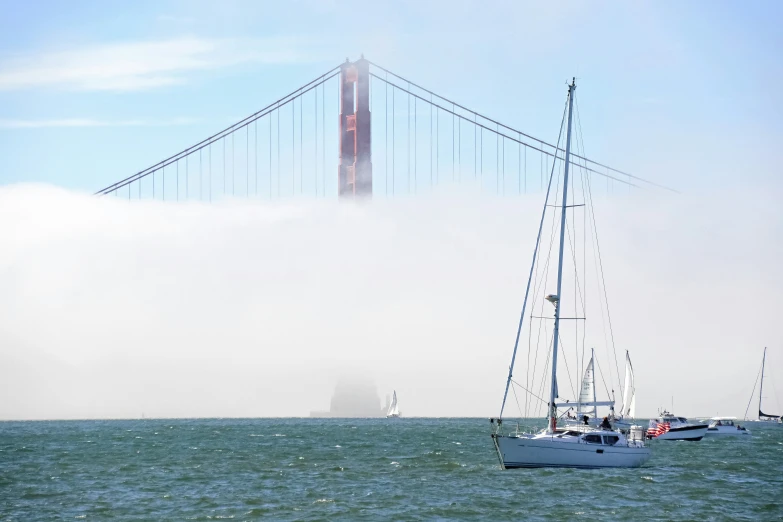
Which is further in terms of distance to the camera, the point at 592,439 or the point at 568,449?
the point at 592,439

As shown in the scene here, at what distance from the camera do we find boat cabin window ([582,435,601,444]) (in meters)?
55.4

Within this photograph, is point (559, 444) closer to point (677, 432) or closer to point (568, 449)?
point (568, 449)

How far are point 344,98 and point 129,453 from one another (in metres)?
117

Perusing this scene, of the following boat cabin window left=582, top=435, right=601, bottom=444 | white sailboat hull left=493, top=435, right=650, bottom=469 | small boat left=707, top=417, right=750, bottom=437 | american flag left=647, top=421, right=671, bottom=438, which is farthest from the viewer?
small boat left=707, top=417, right=750, bottom=437

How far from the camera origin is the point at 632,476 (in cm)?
5578

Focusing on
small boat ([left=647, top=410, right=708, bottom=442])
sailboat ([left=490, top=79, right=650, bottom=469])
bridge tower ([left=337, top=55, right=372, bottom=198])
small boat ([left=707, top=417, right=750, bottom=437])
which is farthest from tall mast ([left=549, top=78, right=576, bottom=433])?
bridge tower ([left=337, top=55, right=372, bottom=198])

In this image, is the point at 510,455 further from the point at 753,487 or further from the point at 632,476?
the point at 753,487

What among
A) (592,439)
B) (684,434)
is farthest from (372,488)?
(684,434)

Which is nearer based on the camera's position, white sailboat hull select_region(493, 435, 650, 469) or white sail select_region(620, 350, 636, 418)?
white sailboat hull select_region(493, 435, 650, 469)

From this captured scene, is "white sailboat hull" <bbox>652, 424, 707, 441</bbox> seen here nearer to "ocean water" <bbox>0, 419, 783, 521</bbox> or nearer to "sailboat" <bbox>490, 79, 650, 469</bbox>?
"ocean water" <bbox>0, 419, 783, 521</bbox>

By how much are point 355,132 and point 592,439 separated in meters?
137

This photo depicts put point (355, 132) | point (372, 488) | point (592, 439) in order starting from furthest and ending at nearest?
1. point (355, 132)
2. point (592, 439)
3. point (372, 488)

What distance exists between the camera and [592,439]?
55719 mm

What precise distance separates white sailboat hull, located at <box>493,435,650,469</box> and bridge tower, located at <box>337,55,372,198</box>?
5376 inches
